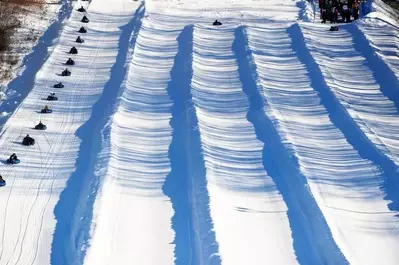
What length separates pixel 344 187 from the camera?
54.7ft

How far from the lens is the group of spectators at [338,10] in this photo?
34156mm

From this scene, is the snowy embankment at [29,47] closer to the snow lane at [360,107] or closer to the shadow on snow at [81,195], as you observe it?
the shadow on snow at [81,195]

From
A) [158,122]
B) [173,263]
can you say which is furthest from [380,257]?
[158,122]

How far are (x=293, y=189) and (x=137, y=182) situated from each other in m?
3.24

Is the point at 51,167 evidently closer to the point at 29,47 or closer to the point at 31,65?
the point at 31,65

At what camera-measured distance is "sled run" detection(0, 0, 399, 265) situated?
14359mm

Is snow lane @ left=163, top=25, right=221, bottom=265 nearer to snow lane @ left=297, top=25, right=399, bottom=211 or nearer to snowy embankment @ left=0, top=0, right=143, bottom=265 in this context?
snowy embankment @ left=0, top=0, right=143, bottom=265

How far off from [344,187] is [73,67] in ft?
41.0

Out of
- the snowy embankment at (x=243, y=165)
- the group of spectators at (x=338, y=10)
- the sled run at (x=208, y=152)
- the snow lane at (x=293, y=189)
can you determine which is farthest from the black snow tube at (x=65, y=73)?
the group of spectators at (x=338, y=10)

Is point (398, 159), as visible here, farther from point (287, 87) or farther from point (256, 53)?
point (256, 53)

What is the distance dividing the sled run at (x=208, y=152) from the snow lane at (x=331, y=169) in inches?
1.7

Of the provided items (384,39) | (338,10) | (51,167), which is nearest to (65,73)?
(51,167)

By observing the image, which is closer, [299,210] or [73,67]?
[299,210]

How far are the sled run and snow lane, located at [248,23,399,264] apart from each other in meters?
0.04
